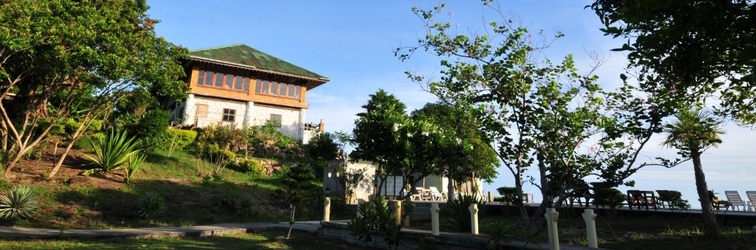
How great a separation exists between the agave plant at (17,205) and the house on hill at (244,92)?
1676cm

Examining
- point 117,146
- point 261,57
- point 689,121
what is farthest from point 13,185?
point 261,57

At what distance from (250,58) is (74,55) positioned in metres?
21.1

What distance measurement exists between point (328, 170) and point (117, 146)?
396 inches

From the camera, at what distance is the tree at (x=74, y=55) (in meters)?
11.3

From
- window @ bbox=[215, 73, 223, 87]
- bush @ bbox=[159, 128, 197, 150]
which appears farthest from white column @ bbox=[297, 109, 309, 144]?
bush @ bbox=[159, 128, 197, 150]

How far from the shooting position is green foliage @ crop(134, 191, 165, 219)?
12742mm

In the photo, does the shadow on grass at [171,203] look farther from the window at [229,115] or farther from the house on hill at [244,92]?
the window at [229,115]

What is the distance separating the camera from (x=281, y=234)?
11.7 m

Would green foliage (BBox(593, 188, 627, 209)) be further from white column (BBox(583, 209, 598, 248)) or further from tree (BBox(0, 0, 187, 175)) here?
tree (BBox(0, 0, 187, 175))

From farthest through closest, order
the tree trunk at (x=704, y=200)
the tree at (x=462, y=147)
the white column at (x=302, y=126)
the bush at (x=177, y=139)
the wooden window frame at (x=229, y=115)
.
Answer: the white column at (x=302, y=126), the wooden window frame at (x=229, y=115), the bush at (x=177, y=139), the tree at (x=462, y=147), the tree trunk at (x=704, y=200)

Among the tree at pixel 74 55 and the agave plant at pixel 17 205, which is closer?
the agave plant at pixel 17 205

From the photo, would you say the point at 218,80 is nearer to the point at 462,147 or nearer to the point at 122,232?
the point at 122,232

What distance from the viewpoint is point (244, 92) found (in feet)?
101

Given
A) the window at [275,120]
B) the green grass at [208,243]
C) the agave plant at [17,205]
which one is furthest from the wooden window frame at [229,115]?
the green grass at [208,243]
